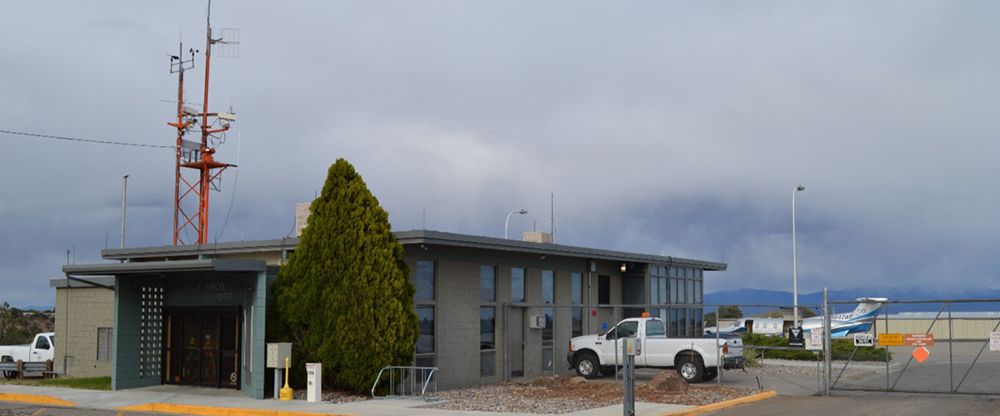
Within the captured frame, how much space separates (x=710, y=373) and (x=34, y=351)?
26039 mm

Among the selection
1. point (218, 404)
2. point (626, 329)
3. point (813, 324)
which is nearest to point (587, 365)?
point (626, 329)

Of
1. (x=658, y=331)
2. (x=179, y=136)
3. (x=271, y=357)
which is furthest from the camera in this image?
(x=179, y=136)

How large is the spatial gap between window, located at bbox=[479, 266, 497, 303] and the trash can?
6273mm

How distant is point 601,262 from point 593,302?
1.45 m

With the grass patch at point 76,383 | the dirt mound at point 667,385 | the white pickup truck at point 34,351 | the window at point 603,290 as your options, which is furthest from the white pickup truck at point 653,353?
A: the white pickup truck at point 34,351

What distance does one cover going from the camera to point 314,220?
80.3 feet

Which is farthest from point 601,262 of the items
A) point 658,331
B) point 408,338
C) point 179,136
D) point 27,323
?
point 27,323

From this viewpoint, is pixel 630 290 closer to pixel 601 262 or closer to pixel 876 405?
pixel 601 262

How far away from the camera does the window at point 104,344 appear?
31.3 m

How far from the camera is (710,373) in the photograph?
28094 millimetres

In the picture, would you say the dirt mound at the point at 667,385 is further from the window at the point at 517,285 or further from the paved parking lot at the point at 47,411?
the paved parking lot at the point at 47,411

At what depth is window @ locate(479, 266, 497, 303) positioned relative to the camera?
28.0 metres

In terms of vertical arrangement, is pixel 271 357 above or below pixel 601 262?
below

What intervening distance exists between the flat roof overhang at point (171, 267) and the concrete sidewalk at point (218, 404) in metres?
2.94
